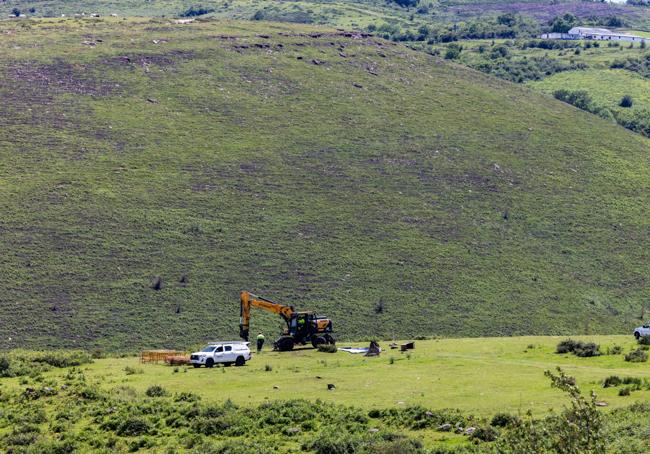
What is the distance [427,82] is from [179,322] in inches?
2888

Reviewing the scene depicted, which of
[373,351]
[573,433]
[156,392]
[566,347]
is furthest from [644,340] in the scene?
[573,433]

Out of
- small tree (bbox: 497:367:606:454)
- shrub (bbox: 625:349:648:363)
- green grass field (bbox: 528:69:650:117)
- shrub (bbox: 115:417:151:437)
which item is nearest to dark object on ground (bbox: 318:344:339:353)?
shrub (bbox: 625:349:648:363)

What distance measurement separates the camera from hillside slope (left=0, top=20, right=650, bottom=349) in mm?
84750

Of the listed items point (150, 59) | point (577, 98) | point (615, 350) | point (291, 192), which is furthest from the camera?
point (577, 98)

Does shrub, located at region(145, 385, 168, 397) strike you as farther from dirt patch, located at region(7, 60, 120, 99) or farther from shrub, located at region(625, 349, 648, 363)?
dirt patch, located at region(7, 60, 120, 99)

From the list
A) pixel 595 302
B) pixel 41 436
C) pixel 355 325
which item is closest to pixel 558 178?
pixel 595 302

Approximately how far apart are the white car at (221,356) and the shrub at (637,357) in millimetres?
19441

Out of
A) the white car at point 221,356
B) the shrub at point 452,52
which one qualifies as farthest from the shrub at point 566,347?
the shrub at point 452,52

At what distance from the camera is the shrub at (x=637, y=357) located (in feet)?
165

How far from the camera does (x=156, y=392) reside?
44875 millimetres

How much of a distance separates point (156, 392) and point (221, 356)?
1013cm

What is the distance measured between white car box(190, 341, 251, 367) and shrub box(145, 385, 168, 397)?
9211mm

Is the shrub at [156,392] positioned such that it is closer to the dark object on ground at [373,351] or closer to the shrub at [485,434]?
the shrub at [485,434]

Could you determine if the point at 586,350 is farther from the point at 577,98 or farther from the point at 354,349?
the point at 577,98
